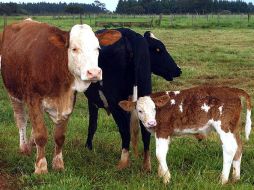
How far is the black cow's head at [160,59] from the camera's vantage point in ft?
23.4

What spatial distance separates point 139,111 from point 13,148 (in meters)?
2.36

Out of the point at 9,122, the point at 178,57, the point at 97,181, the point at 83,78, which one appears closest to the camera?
the point at 83,78

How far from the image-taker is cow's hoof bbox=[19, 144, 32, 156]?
6777 mm

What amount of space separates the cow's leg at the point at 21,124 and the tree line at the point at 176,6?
280 feet

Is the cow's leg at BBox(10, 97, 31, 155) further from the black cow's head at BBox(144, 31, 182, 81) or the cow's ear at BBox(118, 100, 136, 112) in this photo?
the black cow's head at BBox(144, 31, 182, 81)

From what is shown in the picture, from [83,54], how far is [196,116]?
1.52 m

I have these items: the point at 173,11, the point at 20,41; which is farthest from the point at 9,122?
the point at 173,11

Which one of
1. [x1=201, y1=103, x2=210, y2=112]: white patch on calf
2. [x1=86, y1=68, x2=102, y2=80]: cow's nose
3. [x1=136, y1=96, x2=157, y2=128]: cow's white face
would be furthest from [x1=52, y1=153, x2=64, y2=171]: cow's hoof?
[x1=201, y1=103, x2=210, y2=112]: white patch on calf

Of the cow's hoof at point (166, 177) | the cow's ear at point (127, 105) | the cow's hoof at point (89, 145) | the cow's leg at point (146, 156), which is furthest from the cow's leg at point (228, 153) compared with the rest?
the cow's hoof at point (89, 145)

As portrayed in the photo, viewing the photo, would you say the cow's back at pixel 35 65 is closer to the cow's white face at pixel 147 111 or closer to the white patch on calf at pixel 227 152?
the cow's white face at pixel 147 111

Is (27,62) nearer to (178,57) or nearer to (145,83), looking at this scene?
(145,83)

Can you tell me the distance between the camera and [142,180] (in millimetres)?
5281

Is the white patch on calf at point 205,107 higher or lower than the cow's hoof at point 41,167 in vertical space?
higher

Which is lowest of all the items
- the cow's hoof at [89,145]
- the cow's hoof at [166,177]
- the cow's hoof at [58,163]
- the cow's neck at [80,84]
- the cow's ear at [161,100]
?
the cow's hoof at [89,145]
